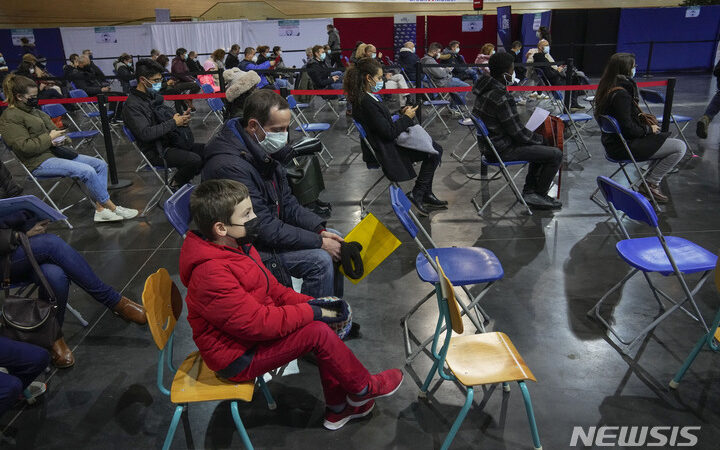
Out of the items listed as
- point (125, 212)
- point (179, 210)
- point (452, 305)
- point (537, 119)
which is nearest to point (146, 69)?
point (125, 212)

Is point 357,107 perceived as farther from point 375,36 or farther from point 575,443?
point 375,36

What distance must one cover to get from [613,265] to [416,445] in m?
2.28

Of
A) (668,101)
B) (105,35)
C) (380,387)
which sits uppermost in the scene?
(105,35)

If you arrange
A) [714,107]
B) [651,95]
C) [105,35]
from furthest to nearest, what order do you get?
[105,35] → [714,107] → [651,95]

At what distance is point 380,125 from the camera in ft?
15.3

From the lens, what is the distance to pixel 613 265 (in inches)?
154

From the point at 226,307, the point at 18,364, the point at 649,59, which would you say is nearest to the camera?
the point at 226,307

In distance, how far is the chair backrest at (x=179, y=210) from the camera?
2928 mm

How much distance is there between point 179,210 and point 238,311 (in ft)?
3.94

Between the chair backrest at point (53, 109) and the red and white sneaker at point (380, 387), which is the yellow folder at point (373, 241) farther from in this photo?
the chair backrest at point (53, 109)

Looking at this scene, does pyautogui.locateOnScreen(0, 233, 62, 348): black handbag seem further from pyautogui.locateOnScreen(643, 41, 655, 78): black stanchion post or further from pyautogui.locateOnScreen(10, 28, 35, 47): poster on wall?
pyautogui.locateOnScreen(10, 28, 35, 47): poster on wall

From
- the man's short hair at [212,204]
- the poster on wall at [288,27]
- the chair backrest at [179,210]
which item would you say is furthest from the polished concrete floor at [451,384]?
the poster on wall at [288,27]

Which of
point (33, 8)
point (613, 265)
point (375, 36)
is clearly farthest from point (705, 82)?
point (33, 8)

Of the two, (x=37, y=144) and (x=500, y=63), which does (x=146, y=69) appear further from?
(x=500, y=63)
